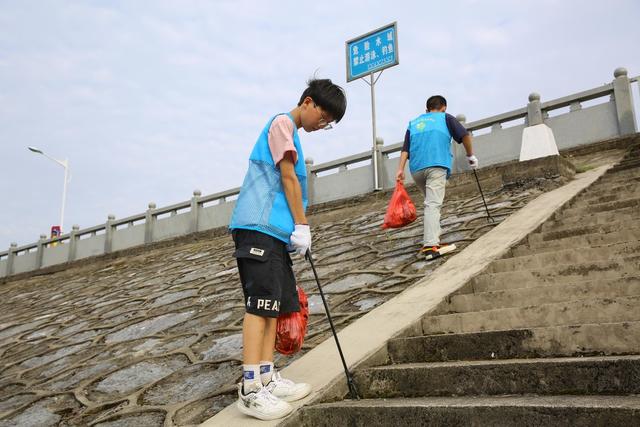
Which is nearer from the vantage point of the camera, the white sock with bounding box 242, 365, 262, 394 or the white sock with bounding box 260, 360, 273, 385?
the white sock with bounding box 242, 365, 262, 394

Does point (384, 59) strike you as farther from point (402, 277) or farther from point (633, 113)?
point (402, 277)

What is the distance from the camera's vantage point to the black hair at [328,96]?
295cm

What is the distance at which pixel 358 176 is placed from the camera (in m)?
13.7

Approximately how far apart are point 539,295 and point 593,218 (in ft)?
7.91

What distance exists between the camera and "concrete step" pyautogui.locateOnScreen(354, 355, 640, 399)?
227cm

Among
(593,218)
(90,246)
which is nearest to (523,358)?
(593,218)

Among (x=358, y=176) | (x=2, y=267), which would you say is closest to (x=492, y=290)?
(x=358, y=176)

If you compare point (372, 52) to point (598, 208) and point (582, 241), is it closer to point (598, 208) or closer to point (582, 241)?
point (598, 208)

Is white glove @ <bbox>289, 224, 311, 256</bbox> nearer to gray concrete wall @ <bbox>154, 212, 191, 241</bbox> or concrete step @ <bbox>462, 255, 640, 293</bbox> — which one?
concrete step @ <bbox>462, 255, 640, 293</bbox>

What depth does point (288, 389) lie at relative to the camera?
2742 mm

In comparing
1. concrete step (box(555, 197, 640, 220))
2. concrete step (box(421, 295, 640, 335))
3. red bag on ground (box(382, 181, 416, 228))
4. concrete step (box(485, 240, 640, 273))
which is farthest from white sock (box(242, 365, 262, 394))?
concrete step (box(555, 197, 640, 220))

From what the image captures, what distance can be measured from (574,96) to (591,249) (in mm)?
8455

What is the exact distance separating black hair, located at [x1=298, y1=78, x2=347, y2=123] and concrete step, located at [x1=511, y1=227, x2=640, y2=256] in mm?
2485

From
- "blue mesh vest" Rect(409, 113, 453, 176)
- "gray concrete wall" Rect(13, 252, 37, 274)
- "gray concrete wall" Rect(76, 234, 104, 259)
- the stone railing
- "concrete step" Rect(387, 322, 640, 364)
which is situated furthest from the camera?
"gray concrete wall" Rect(13, 252, 37, 274)
